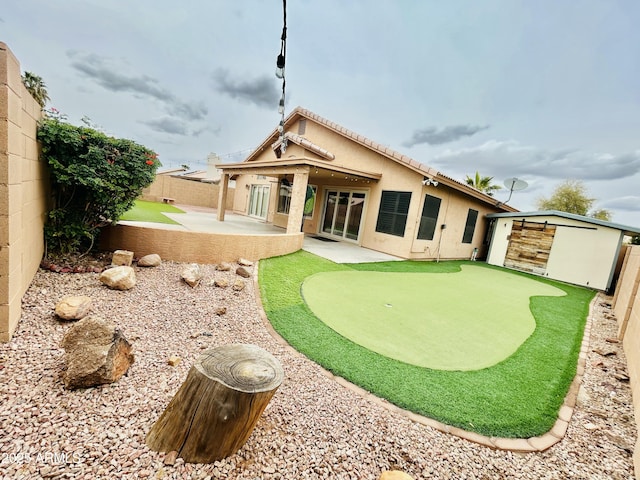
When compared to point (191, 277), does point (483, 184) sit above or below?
above

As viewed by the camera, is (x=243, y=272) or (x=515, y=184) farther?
(x=515, y=184)

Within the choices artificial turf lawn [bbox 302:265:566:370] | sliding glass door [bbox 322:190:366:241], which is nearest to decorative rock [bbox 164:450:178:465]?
→ artificial turf lawn [bbox 302:265:566:370]

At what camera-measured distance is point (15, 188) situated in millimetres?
2453

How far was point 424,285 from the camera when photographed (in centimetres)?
712

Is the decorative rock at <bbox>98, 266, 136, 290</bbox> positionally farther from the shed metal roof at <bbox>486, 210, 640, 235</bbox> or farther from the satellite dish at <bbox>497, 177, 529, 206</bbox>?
the satellite dish at <bbox>497, 177, 529, 206</bbox>

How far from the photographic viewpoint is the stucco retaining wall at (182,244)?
5.24 metres

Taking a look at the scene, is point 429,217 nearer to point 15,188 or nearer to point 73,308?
point 73,308

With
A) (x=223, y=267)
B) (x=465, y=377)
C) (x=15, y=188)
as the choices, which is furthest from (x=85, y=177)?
(x=465, y=377)

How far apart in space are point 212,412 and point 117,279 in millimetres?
3350

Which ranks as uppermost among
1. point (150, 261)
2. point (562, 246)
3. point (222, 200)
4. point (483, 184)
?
point (483, 184)

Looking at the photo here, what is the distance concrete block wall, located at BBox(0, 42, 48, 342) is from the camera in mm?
2232

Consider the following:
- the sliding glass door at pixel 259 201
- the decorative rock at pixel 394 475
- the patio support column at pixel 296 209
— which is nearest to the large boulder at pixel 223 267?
the patio support column at pixel 296 209

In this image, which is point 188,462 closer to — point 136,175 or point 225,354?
point 225,354

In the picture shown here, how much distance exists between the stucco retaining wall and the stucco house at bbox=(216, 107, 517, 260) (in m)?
2.70
